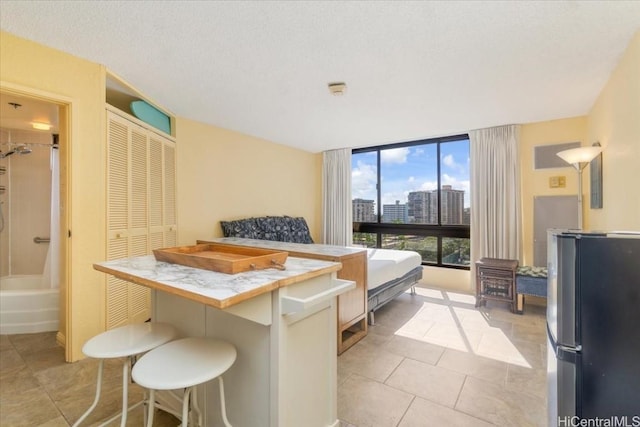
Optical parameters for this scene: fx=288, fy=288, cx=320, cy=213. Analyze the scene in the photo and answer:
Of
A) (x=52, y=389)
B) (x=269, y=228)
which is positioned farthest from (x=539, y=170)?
(x=52, y=389)

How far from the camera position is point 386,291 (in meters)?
3.25

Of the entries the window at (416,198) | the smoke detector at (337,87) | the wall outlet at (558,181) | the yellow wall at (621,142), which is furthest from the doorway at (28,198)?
the wall outlet at (558,181)

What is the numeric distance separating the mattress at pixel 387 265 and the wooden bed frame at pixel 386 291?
0.22 feet

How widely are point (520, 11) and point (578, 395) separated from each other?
1996mm

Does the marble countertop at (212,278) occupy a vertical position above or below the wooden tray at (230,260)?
below

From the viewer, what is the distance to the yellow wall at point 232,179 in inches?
147

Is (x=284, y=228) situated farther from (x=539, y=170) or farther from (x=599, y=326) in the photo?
(x=599, y=326)

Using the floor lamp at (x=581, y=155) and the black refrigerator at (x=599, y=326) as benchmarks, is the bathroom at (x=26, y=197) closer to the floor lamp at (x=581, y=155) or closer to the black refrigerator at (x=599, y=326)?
the black refrigerator at (x=599, y=326)

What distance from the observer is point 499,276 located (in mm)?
3449

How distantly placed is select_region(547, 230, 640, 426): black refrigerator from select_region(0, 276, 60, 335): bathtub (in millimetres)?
4038

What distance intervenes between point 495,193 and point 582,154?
134cm

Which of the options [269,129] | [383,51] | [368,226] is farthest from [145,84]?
[368,226]

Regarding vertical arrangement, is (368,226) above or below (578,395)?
above

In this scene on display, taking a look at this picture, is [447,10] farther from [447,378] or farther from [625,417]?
[447,378]
